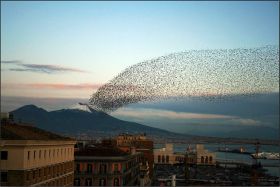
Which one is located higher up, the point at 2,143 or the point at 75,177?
the point at 2,143

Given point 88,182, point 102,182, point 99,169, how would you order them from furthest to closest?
point 99,169, point 102,182, point 88,182

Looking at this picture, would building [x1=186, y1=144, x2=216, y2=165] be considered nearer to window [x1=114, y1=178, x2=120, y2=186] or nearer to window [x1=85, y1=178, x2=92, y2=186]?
window [x1=114, y1=178, x2=120, y2=186]

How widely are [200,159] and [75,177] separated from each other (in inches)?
5283

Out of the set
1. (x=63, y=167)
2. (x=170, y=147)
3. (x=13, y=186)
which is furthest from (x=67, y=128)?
(x=13, y=186)

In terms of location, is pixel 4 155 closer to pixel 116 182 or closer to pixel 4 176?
pixel 4 176

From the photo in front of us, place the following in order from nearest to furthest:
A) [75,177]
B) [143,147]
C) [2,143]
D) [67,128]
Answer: [2,143], [75,177], [143,147], [67,128]

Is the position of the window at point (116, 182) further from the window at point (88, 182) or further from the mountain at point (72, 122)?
the mountain at point (72, 122)

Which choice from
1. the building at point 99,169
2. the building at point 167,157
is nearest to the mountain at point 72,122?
the building at point 167,157

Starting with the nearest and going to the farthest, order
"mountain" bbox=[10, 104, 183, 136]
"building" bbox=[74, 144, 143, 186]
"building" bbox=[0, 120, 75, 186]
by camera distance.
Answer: "building" bbox=[0, 120, 75, 186]
"building" bbox=[74, 144, 143, 186]
"mountain" bbox=[10, 104, 183, 136]

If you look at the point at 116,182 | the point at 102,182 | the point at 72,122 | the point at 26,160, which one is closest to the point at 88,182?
the point at 102,182

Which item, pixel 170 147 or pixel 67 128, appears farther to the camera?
pixel 170 147

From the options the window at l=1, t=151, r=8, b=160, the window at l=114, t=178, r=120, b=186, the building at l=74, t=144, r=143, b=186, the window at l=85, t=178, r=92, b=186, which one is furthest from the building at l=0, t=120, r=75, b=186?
the window at l=114, t=178, r=120, b=186

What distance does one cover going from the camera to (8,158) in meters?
29.2

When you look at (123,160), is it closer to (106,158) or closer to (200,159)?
(106,158)
